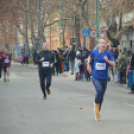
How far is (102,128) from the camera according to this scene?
7273 mm

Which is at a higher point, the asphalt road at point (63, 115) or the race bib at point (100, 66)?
the race bib at point (100, 66)

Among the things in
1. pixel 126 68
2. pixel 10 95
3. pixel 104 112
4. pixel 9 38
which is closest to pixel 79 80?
pixel 126 68

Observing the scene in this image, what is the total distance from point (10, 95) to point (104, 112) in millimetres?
4845

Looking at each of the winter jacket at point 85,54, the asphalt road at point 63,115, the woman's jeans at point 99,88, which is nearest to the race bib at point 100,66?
the woman's jeans at point 99,88

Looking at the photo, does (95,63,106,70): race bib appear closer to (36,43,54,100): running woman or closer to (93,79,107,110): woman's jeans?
(93,79,107,110): woman's jeans

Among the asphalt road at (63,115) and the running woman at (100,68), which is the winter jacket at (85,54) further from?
the running woman at (100,68)

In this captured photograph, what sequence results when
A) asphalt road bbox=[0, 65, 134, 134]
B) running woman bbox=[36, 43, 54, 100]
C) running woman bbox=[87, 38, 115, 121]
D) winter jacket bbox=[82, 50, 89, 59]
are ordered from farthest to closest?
winter jacket bbox=[82, 50, 89, 59] < running woman bbox=[36, 43, 54, 100] < running woman bbox=[87, 38, 115, 121] < asphalt road bbox=[0, 65, 134, 134]

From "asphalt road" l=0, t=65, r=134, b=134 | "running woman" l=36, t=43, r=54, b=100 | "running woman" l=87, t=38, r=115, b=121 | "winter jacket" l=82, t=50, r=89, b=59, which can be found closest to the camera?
"asphalt road" l=0, t=65, r=134, b=134

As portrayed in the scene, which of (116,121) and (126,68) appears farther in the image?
(126,68)

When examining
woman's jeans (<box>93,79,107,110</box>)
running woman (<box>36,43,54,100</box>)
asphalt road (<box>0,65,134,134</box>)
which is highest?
running woman (<box>36,43,54,100</box>)

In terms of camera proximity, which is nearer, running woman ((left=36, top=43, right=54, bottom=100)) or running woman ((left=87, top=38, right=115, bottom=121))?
running woman ((left=87, top=38, right=115, bottom=121))

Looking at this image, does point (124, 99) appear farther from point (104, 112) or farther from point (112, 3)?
point (112, 3)

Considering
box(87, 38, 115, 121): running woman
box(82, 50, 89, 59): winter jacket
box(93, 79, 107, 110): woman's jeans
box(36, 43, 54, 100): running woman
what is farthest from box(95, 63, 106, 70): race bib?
box(82, 50, 89, 59): winter jacket

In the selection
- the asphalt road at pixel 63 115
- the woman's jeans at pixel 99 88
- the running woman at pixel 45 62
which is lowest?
the asphalt road at pixel 63 115
